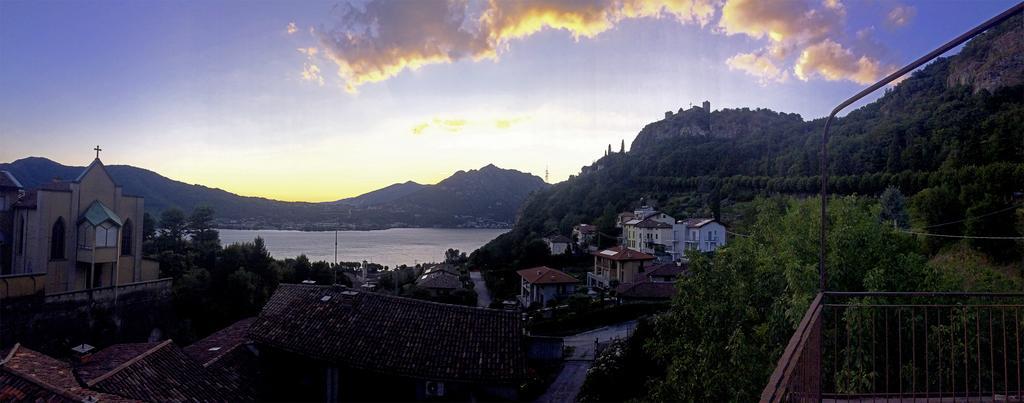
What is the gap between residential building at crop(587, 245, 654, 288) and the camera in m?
34.7

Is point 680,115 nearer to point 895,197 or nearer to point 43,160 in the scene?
point 895,197

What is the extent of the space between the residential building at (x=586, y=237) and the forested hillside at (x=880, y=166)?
1623 mm

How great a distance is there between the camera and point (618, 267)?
1384 inches

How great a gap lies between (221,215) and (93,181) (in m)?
60.6

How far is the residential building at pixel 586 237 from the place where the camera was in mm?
49019

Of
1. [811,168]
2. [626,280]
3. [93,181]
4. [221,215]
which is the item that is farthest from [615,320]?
[221,215]

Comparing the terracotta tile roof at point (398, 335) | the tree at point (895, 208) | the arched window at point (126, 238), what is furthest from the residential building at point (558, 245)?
the terracotta tile roof at point (398, 335)

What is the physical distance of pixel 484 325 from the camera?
43.5 feet

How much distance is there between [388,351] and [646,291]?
67.8 feet

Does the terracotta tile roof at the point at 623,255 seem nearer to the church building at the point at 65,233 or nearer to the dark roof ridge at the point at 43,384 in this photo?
the church building at the point at 65,233

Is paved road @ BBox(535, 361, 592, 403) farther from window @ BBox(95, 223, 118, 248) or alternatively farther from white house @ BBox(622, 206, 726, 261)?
white house @ BBox(622, 206, 726, 261)

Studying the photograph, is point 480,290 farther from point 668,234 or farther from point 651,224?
point 668,234

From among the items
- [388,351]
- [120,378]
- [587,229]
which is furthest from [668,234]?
[120,378]

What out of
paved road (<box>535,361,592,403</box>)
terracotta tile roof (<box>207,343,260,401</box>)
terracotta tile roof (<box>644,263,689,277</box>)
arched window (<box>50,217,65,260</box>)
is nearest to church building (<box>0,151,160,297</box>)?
arched window (<box>50,217,65,260</box>)
